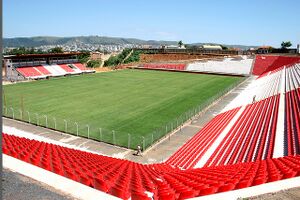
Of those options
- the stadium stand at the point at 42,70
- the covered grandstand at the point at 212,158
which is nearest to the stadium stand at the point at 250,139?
the covered grandstand at the point at 212,158

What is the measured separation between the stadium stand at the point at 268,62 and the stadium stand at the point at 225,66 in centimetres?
169

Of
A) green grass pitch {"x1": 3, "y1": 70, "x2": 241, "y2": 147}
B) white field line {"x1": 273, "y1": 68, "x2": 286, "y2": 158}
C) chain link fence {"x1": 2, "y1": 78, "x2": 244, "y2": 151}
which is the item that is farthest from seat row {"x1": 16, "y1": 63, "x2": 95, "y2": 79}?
white field line {"x1": 273, "y1": 68, "x2": 286, "y2": 158}

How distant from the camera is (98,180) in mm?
6797

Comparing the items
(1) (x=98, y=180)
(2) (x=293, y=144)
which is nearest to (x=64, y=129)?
(2) (x=293, y=144)

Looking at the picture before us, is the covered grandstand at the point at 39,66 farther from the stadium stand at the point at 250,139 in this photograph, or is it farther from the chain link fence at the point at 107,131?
the stadium stand at the point at 250,139

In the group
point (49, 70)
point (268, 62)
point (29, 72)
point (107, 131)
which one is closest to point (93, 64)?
point (49, 70)

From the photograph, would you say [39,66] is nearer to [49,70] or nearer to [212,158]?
[49,70]

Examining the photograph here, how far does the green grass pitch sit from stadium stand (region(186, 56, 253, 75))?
18492 millimetres

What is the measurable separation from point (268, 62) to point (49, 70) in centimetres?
5332

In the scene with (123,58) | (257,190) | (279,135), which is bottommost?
(279,135)

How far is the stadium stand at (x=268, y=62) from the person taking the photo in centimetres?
7194

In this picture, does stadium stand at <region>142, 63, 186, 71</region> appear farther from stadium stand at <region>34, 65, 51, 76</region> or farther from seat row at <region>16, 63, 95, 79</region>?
stadium stand at <region>34, 65, 51, 76</region>

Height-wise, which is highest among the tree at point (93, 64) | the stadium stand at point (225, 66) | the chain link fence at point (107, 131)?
the stadium stand at point (225, 66)

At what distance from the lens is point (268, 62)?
3088 inches
